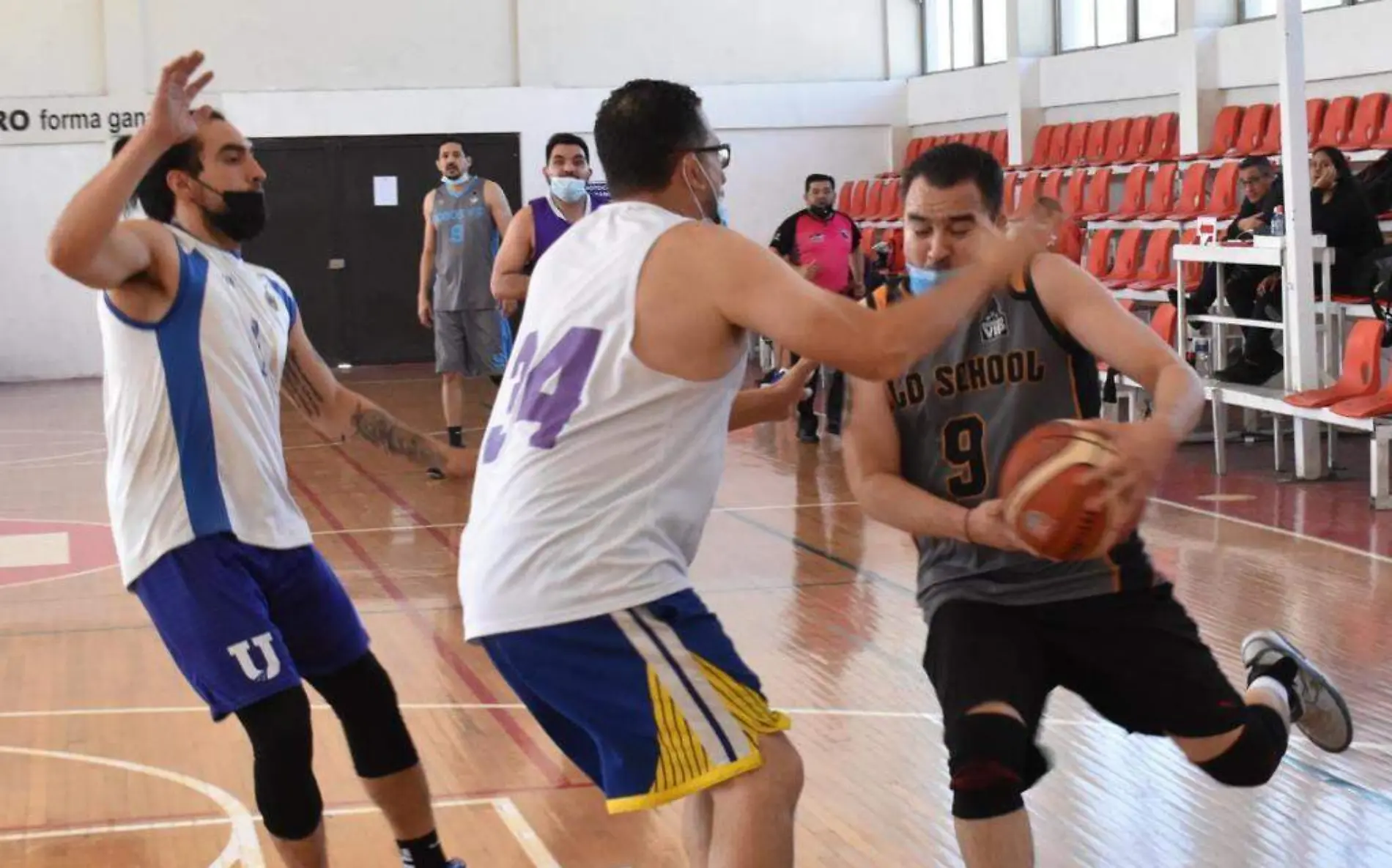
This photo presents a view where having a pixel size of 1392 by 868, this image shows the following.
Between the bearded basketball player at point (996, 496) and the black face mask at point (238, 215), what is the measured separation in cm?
134

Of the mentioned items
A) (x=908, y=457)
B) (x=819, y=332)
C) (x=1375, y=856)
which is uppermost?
(x=819, y=332)

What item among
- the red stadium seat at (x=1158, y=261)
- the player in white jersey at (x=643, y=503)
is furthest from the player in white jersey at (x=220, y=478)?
the red stadium seat at (x=1158, y=261)

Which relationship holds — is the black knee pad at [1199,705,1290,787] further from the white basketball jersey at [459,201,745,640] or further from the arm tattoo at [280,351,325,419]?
the arm tattoo at [280,351,325,419]

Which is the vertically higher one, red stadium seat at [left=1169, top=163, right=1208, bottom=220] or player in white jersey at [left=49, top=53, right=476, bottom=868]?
red stadium seat at [left=1169, top=163, right=1208, bottom=220]

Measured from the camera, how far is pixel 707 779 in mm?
3010

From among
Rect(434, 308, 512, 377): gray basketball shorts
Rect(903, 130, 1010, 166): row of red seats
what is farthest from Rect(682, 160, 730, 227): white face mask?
Rect(903, 130, 1010, 166): row of red seats

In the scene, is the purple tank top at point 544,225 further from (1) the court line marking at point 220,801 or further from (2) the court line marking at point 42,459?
(2) the court line marking at point 42,459

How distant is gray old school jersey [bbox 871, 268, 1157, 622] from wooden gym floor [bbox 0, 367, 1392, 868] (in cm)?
110

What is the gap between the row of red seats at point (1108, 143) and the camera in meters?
15.8

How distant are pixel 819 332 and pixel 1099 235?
12.4 m

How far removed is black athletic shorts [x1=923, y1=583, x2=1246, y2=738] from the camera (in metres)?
3.62

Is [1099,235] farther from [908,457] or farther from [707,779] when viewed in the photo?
[707,779]

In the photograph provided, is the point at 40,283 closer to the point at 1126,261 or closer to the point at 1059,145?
the point at 1059,145

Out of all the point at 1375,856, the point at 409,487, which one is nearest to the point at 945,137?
the point at 409,487
